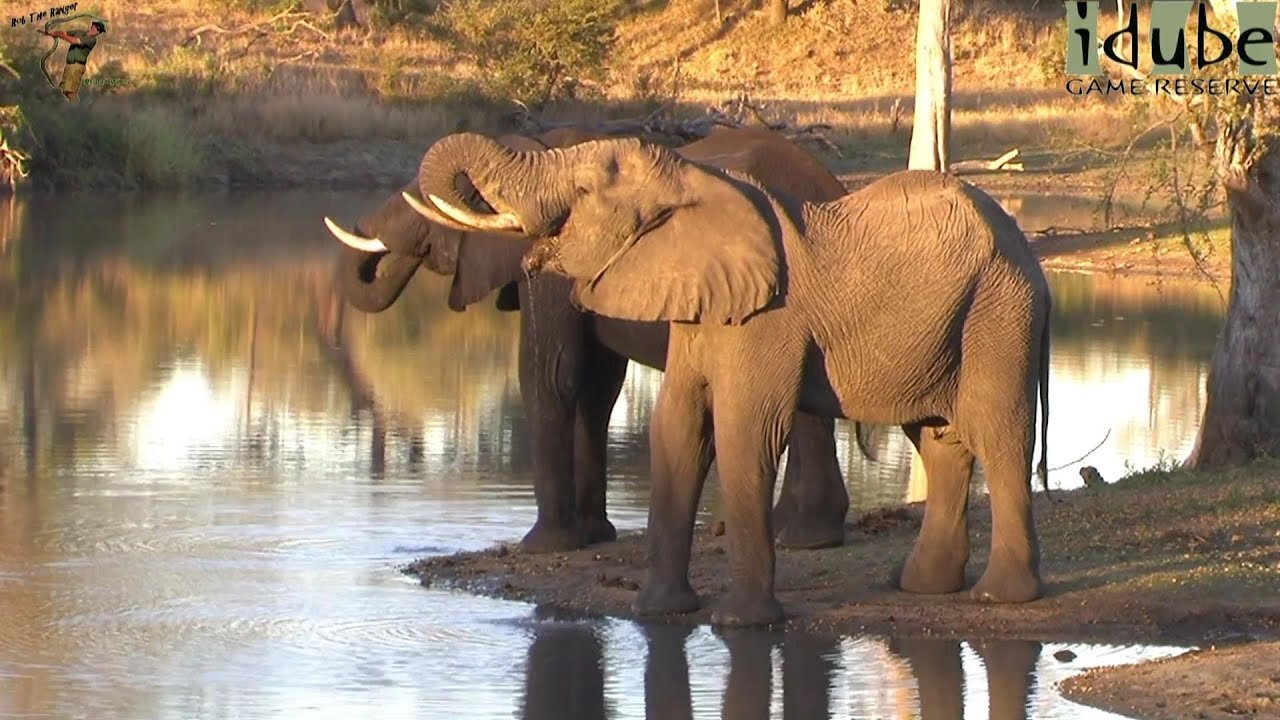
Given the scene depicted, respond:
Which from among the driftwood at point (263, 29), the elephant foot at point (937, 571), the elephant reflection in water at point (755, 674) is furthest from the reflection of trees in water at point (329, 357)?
the driftwood at point (263, 29)

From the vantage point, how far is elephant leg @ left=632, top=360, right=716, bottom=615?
1091cm

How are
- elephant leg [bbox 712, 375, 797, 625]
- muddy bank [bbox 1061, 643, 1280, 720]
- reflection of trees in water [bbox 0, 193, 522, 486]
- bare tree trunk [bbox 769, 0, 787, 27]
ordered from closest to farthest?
muddy bank [bbox 1061, 643, 1280, 720] < elephant leg [bbox 712, 375, 797, 625] < reflection of trees in water [bbox 0, 193, 522, 486] < bare tree trunk [bbox 769, 0, 787, 27]

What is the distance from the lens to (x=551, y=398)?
12453 mm

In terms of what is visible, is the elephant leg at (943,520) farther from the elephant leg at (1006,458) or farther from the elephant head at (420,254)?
the elephant head at (420,254)

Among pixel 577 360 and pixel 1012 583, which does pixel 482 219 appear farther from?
pixel 1012 583

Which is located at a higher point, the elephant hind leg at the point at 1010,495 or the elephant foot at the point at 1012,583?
the elephant hind leg at the point at 1010,495

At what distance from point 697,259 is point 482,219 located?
91 cm

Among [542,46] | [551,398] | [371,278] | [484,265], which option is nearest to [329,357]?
[371,278]

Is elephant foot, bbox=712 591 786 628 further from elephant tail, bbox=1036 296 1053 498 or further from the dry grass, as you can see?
the dry grass

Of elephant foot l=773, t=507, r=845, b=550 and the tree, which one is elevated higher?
the tree

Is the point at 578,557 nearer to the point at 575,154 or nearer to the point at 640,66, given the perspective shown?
the point at 575,154

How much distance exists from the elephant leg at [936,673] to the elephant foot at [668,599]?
0.95 meters

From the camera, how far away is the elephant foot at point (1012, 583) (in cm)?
1089

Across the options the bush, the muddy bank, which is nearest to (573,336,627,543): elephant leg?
the muddy bank
